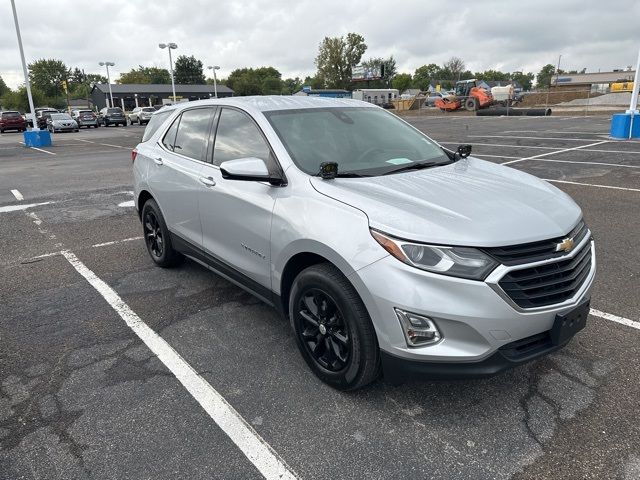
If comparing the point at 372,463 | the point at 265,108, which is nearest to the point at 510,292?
the point at 372,463

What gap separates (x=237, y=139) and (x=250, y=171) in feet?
2.49

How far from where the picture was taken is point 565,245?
2.55 m

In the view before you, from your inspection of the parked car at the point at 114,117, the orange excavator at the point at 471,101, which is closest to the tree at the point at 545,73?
the orange excavator at the point at 471,101

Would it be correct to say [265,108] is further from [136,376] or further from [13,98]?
[13,98]

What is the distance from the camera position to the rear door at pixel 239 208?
3256mm

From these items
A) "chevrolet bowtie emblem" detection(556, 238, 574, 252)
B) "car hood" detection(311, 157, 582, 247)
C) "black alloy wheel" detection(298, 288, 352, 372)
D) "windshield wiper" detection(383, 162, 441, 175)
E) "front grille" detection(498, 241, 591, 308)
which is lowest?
"black alloy wheel" detection(298, 288, 352, 372)

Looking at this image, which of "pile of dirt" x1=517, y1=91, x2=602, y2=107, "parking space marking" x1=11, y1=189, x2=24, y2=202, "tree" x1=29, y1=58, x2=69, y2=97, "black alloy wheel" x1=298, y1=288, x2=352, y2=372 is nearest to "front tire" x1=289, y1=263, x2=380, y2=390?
"black alloy wheel" x1=298, y1=288, x2=352, y2=372

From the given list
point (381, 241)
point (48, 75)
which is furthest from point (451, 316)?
point (48, 75)

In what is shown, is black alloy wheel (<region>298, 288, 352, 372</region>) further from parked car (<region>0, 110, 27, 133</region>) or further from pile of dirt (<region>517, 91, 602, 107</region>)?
pile of dirt (<region>517, 91, 602, 107</region>)

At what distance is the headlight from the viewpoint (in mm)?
2318

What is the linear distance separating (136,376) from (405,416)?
5.80 feet

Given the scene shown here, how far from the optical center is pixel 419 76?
147125mm

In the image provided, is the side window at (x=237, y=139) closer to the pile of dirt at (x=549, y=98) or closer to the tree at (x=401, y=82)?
the pile of dirt at (x=549, y=98)

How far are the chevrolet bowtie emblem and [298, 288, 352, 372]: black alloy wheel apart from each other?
1213 mm
